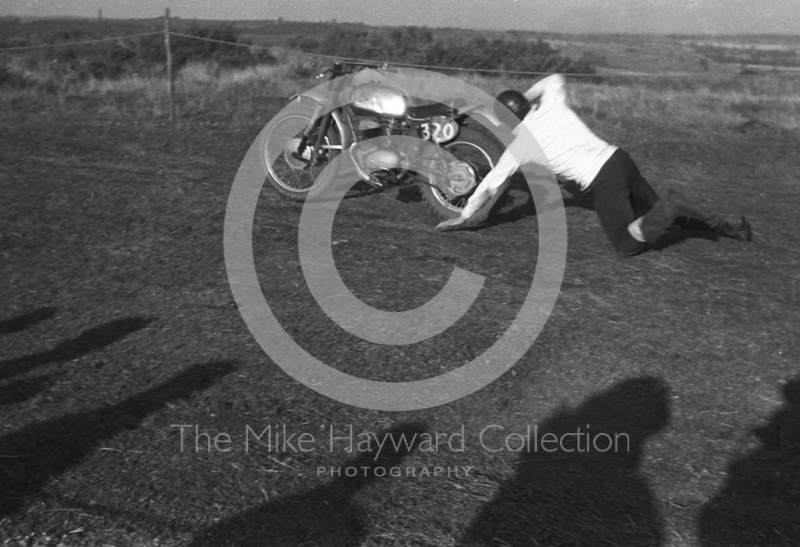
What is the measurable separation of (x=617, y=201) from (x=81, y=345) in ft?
13.6

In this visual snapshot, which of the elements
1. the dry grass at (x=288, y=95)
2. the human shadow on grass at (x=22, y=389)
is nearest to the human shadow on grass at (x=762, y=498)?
the human shadow on grass at (x=22, y=389)

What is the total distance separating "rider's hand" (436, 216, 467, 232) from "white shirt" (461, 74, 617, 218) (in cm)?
42

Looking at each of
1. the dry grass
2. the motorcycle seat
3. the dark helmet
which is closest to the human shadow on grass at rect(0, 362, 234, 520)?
the dark helmet

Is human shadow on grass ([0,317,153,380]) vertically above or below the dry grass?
below

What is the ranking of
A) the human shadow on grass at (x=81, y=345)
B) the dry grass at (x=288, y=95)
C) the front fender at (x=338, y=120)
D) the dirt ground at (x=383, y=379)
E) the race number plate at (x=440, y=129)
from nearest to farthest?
the dirt ground at (x=383, y=379)
the human shadow on grass at (x=81, y=345)
the race number plate at (x=440, y=129)
the front fender at (x=338, y=120)
the dry grass at (x=288, y=95)

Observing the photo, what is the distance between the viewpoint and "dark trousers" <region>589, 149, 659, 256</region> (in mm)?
6781

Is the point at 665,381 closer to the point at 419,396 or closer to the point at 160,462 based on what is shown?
the point at 419,396

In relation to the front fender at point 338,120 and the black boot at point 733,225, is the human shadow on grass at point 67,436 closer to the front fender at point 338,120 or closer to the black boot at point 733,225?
the front fender at point 338,120

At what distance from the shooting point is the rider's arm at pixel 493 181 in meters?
7.03

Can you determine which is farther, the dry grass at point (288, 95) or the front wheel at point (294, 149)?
the dry grass at point (288, 95)

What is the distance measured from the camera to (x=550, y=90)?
23.1 ft

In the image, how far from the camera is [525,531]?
3.67 metres

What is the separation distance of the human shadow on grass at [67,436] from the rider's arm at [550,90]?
361 centimetres

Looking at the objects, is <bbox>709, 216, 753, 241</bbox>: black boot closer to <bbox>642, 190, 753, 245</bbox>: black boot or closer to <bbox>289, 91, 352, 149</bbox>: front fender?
<bbox>642, 190, 753, 245</bbox>: black boot
